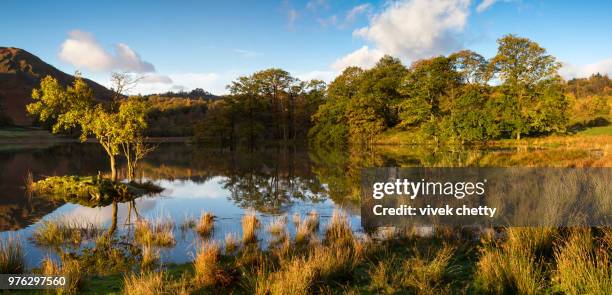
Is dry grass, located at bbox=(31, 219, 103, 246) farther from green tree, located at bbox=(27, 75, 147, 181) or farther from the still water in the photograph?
green tree, located at bbox=(27, 75, 147, 181)

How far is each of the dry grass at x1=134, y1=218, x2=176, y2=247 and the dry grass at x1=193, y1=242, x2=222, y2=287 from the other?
92.8 inches

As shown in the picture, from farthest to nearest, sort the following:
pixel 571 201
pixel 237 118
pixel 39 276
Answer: pixel 237 118
pixel 571 201
pixel 39 276

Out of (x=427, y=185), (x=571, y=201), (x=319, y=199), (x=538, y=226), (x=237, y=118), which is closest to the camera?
(x=538, y=226)

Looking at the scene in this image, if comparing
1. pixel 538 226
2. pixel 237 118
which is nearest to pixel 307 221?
pixel 538 226

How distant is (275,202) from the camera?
18.2m

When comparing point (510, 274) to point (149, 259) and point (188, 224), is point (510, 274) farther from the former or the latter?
point (188, 224)

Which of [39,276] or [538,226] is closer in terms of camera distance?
[39,276]

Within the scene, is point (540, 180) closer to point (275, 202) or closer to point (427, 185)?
point (427, 185)

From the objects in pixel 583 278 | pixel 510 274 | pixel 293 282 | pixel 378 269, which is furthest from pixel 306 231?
pixel 583 278

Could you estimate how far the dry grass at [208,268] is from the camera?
7.48m

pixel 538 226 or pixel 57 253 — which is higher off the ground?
pixel 538 226

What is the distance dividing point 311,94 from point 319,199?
69.1 metres

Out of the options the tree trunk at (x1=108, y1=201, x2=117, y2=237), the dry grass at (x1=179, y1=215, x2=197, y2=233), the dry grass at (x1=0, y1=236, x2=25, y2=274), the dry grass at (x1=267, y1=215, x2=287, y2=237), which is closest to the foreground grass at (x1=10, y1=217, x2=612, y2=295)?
the dry grass at (x1=0, y1=236, x2=25, y2=274)

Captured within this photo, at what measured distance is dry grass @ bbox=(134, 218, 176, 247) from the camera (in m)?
11.1
